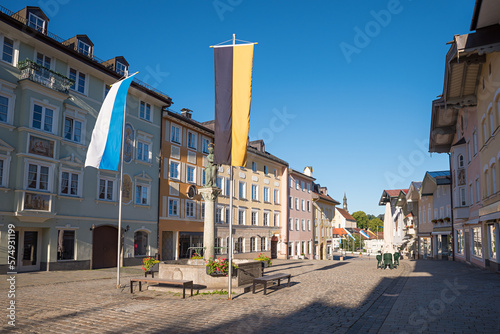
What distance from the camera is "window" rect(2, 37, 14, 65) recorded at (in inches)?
826

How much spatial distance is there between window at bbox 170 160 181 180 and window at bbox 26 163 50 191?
1064cm

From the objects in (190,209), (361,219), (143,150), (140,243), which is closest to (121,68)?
(143,150)

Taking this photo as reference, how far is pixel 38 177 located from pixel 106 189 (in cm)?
507

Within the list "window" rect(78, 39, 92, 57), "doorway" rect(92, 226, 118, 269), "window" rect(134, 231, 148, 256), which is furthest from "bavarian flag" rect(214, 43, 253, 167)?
"window" rect(134, 231, 148, 256)

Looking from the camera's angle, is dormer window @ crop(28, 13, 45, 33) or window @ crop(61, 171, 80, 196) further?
window @ crop(61, 171, 80, 196)

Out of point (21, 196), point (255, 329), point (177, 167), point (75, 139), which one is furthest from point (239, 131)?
point (177, 167)

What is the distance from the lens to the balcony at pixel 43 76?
70.3 feet

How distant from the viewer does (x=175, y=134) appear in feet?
106

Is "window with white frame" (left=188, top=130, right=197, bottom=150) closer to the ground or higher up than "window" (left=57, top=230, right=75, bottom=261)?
higher up

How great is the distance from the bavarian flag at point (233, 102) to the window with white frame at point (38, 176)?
13766 millimetres

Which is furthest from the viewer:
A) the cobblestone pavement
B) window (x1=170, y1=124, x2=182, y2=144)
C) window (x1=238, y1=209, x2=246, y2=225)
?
window (x1=238, y1=209, x2=246, y2=225)

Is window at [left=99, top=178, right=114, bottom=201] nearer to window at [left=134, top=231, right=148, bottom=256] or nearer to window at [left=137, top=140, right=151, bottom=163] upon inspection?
window at [left=137, top=140, right=151, bottom=163]

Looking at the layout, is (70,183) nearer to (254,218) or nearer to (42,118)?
(42,118)

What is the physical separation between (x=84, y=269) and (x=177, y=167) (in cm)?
1102
